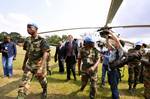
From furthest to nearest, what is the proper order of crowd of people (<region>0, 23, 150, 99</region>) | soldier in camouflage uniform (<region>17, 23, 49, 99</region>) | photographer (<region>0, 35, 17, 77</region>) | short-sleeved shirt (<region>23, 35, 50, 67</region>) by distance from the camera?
photographer (<region>0, 35, 17, 77</region>)
short-sleeved shirt (<region>23, 35, 50, 67</region>)
soldier in camouflage uniform (<region>17, 23, 49, 99</region>)
crowd of people (<region>0, 23, 150, 99</region>)

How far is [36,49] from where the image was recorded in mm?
9117

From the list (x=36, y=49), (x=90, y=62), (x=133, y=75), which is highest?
(x=36, y=49)

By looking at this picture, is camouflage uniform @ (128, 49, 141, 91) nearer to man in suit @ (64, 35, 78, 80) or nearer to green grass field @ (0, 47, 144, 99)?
green grass field @ (0, 47, 144, 99)

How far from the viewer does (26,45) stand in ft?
31.4

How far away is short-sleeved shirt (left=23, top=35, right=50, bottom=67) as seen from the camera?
9.09 m

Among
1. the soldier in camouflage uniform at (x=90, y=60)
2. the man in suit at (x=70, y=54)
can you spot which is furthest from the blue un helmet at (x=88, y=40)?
A: the man in suit at (x=70, y=54)

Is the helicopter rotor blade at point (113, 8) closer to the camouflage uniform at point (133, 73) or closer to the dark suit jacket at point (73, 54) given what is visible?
the camouflage uniform at point (133, 73)

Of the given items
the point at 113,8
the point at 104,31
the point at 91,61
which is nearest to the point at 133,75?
the point at 91,61

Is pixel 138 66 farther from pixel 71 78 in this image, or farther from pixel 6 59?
pixel 6 59

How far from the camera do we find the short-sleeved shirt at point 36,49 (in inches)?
358

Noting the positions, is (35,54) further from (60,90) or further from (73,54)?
(73,54)

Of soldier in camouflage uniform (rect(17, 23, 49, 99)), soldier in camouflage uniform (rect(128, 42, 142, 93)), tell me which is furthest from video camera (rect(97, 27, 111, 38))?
soldier in camouflage uniform (rect(128, 42, 142, 93))

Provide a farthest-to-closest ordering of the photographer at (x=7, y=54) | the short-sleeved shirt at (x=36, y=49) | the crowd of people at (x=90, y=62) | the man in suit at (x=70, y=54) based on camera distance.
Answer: the photographer at (x=7, y=54) → the man in suit at (x=70, y=54) → the short-sleeved shirt at (x=36, y=49) → the crowd of people at (x=90, y=62)

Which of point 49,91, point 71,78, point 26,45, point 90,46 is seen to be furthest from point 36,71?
point 71,78
